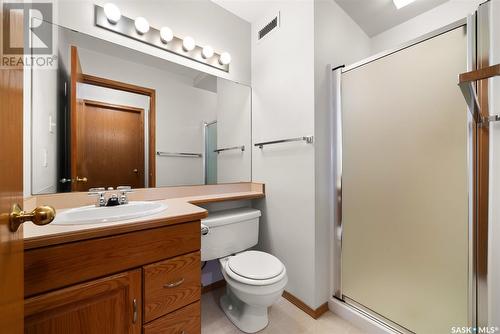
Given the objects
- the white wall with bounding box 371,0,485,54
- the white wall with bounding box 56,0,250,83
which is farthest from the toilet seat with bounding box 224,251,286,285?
the white wall with bounding box 371,0,485,54

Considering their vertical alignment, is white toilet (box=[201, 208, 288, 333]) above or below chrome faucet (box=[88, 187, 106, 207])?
below

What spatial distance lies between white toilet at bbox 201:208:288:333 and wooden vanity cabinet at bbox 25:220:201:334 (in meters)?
0.30

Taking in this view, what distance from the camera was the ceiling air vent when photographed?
5.57 feet

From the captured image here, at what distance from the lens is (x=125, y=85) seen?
1.38 meters

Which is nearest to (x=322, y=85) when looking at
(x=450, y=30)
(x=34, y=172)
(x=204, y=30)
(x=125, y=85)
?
(x=450, y=30)

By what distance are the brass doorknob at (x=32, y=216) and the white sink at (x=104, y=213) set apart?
36cm

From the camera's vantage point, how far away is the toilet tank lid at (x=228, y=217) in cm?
144

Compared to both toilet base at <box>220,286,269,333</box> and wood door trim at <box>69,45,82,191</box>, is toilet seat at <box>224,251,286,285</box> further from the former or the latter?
wood door trim at <box>69,45,82,191</box>

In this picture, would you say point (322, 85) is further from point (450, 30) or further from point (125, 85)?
point (125, 85)

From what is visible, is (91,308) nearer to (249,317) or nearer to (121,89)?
(249,317)

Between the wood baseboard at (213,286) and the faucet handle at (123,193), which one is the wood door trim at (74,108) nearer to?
the faucet handle at (123,193)

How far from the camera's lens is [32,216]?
48 centimetres

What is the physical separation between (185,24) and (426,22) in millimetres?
2020

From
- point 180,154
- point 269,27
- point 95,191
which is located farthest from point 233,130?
point 95,191
